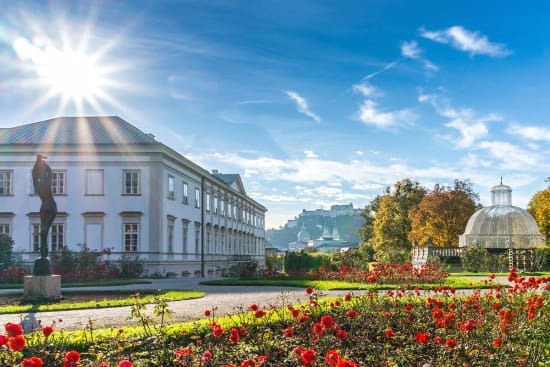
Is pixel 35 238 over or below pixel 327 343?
over

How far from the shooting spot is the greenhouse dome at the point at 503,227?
40938 millimetres

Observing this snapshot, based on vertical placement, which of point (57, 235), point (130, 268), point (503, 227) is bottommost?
point (130, 268)

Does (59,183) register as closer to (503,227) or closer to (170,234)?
(170,234)

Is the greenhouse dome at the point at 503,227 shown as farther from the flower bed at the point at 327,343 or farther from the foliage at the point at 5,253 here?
the flower bed at the point at 327,343

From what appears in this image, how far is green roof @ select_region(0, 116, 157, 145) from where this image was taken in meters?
35.6

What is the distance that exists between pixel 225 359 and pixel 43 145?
32.4 m

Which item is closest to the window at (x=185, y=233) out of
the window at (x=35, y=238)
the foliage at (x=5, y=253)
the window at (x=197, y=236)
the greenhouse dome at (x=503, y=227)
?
the window at (x=197, y=236)

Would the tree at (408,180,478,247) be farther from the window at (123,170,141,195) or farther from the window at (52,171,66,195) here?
the window at (52,171,66,195)

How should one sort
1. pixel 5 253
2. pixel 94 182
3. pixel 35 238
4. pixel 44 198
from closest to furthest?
pixel 44 198, pixel 5 253, pixel 35 238, pixel 94 182

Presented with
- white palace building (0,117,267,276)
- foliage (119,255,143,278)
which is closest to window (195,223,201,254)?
white palace building (0,117,267,276)

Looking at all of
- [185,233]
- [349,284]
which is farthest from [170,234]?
[349,284]

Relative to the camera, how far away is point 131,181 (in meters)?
35.1

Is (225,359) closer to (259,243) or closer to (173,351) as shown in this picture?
(173,351)

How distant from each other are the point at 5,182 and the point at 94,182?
5.80 m
